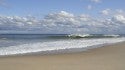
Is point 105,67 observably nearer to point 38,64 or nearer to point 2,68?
point 38,64

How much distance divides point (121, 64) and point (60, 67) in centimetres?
263

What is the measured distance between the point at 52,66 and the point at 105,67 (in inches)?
83.9

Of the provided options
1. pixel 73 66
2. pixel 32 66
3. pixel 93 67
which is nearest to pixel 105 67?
pixel 93 67

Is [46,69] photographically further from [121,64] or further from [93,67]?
[121,64]

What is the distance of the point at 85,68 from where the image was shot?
38.4ft

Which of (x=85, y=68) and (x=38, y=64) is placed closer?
(x=85, y=68)

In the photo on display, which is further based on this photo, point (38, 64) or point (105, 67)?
point (38, 64)

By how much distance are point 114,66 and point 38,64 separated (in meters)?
3.19

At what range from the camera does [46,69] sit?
11555 millimetres

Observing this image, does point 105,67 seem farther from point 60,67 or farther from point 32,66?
point 32,66

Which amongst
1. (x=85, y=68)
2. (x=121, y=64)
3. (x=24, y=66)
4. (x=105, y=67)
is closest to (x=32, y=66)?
(x=24, y=66)

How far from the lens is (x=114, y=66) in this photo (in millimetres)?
12062

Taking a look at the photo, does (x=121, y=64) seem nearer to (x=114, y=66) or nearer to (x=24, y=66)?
(x=114, y=66)

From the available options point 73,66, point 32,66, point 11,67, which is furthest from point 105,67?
point 11,67
